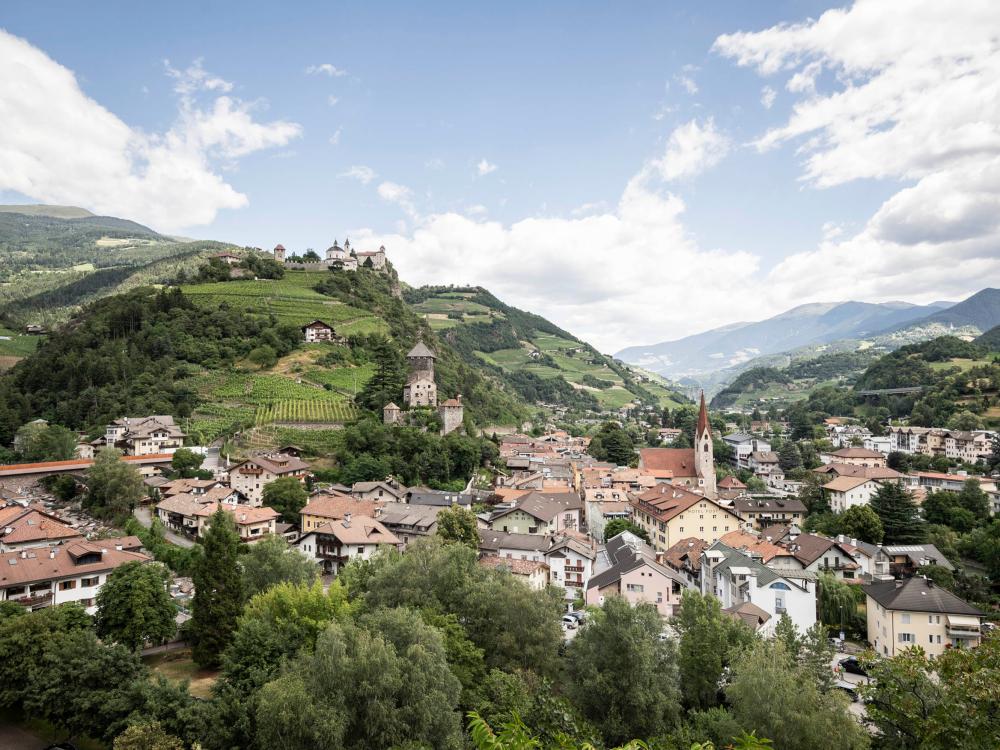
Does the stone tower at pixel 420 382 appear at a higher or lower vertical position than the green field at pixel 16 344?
lower

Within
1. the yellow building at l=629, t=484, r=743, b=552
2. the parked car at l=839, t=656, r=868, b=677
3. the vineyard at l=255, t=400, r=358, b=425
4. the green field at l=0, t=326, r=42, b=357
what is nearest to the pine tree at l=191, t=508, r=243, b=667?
the parked car at l=839, t=656, r=868, b=677

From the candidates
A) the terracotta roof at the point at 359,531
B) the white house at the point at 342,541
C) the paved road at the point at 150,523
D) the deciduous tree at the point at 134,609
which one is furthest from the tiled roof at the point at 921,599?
the paved road at the point at 150,523

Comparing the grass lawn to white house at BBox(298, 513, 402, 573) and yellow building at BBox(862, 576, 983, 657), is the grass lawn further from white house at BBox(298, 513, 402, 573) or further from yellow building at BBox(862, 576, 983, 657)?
yellow building at BBox(862, 576, 983, 657)

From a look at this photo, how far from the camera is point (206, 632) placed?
25.2 m

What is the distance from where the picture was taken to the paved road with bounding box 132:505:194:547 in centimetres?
4212

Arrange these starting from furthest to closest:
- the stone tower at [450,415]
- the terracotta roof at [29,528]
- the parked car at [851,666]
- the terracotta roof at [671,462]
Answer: the terracotta roof at [671,462]
the stone tower at [450,415]
the terracotta roof at [29,528]
the parked car at [851,666]

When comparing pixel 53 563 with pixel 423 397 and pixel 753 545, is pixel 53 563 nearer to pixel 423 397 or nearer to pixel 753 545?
pixel 423 397

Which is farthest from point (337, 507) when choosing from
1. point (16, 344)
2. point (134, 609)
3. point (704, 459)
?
point (16, 344)

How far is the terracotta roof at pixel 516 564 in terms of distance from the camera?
117ft

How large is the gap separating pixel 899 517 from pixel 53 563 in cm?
6061

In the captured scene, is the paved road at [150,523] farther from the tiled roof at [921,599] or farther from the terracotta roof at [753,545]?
the tiled roof at [921,599]

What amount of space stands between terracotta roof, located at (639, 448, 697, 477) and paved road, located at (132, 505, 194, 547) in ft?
151

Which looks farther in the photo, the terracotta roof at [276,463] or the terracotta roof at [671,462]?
the terracotta roof at [671,462]

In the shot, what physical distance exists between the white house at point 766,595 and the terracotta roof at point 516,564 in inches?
454
